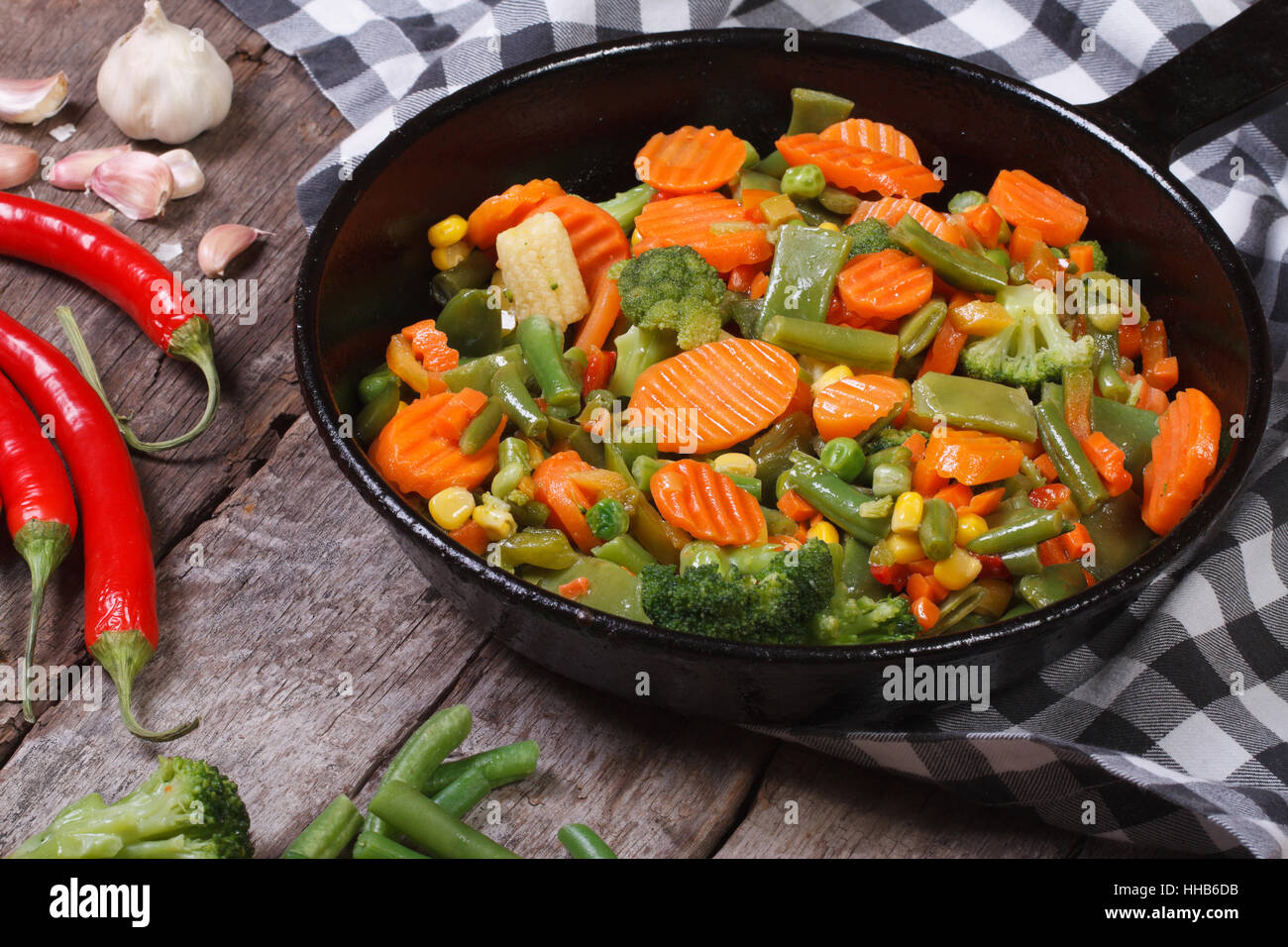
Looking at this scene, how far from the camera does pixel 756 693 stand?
2703mm

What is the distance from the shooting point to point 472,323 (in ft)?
11.0

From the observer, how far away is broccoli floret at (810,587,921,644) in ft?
9.02

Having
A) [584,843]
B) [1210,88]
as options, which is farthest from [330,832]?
[1210,88]

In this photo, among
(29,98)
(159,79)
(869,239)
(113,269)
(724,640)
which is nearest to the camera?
(724,640)

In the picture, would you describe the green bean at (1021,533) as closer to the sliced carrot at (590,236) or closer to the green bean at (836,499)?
the green bean at (836,499)

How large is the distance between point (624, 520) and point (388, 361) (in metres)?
0.91

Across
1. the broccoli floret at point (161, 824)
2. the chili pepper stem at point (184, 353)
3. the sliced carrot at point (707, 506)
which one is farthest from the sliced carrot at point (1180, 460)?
the chili pepper stem at point (184, 353)

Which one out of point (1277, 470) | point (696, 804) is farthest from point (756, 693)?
point (1277, 470)

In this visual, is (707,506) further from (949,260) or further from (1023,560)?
(949,260)

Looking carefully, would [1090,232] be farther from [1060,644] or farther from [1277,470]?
[1060,644]

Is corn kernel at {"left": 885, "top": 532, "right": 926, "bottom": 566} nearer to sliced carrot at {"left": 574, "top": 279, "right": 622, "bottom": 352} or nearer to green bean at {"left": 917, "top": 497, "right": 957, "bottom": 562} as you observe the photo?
green bean at {"left": 917, "top": 497, "right": 957, "bottom": 562}

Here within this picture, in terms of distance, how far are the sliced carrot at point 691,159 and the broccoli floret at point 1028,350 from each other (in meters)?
0.88

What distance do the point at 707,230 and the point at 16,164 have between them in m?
2.33
